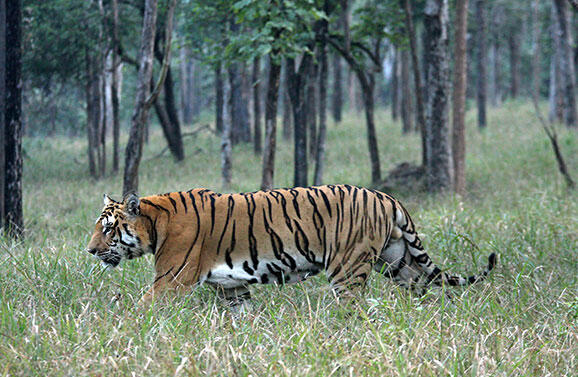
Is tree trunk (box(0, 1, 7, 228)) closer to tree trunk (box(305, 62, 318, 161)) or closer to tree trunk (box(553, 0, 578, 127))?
tree trunk (box(305, 62, 318, 161))

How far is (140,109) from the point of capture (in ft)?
28.7

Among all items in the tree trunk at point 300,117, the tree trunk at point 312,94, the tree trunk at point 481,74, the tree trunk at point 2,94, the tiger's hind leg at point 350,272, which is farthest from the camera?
the tree trunk at point 481,74

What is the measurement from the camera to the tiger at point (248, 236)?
4453 mm

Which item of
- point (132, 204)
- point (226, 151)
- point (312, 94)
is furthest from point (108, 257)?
point (312, 94)

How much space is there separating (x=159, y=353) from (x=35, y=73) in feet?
46.5

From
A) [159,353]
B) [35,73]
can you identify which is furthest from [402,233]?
[35,73]

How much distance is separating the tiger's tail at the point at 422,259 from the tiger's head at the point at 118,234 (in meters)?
2.01

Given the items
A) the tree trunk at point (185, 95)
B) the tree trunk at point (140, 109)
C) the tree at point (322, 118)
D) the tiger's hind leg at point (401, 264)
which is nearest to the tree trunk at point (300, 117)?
the tree at point (322, 118)

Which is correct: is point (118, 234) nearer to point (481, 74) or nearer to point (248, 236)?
point (248, 236)

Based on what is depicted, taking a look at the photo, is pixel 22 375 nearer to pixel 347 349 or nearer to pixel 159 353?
pixel 159 353

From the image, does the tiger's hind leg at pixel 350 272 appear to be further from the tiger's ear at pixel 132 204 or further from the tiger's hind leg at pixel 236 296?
the tiger's ear at pixel 132 204

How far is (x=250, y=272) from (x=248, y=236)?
10.6 inches

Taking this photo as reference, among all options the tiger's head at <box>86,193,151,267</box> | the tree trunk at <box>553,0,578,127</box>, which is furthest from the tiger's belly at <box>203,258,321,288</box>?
the tree trunk at <box>553,0,578,127</box>

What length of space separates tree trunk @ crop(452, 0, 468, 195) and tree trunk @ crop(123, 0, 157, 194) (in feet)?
17.2
